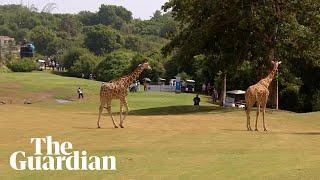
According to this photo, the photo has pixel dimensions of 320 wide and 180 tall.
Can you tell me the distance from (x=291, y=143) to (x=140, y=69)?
850 cm

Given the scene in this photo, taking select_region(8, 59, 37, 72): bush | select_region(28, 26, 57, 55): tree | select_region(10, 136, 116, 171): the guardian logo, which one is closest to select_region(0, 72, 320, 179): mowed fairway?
select_region(10, 136, 116, 171): the guardian logo

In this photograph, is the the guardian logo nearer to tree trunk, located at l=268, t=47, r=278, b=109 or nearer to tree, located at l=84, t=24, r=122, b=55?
tree trunk, located at l=268, t=47, r=278, b=109

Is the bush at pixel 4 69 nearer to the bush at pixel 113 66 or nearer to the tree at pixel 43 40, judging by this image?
the bush at pixel 113 66

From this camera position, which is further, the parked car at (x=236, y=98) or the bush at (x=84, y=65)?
the bush at (x=84, y=65)

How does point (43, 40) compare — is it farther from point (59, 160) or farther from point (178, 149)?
point (59, 160)

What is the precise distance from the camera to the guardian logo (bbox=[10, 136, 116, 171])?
1366 cm

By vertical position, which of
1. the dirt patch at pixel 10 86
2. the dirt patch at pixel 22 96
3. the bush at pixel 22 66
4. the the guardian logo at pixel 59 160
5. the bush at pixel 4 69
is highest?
the bush at pixel 22 66

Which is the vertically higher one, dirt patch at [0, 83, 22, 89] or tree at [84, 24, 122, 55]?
tree at [84, 24, 122, 55]

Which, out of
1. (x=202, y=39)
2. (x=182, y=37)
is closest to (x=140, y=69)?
(x=202, y=39)

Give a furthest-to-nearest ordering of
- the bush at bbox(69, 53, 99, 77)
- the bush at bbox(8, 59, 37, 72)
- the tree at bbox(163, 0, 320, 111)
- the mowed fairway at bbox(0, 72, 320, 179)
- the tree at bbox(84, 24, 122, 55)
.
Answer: the tree at bbox(84, 24, 122, 55) < the bush at bbox(69, 53, 99, 77) < the bush at bbox(8, 59, 37, 72) < the tree at bbox(163, 0, 320, 111) < the mowed fairway at bbox(0, 72, 320, 179)

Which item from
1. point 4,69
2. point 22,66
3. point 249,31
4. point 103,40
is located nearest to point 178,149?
point 249,31

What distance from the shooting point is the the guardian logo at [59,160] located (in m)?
13.7

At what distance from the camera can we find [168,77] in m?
98.3

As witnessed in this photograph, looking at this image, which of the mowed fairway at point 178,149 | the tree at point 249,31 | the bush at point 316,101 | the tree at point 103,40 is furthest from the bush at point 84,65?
the mowed fairway at point 178,149
